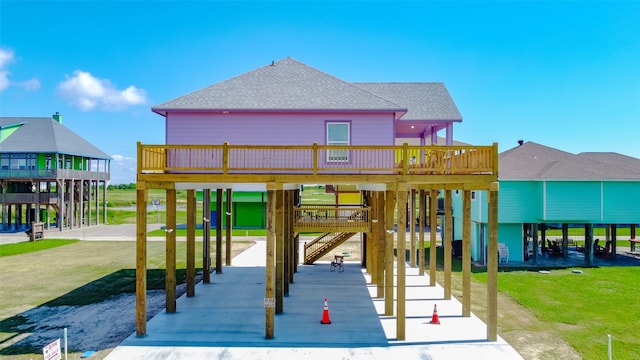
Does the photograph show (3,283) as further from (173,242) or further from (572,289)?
(572,289)

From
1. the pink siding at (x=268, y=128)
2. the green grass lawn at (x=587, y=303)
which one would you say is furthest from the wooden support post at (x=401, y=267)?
the green grass lawn at (x=587, y=303)

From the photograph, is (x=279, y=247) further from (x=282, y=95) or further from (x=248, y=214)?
(x=248, y=214)

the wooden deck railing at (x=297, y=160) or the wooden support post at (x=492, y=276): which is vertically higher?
the wooden deck railing at (x=297, y=160)

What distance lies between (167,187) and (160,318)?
4.55 meters

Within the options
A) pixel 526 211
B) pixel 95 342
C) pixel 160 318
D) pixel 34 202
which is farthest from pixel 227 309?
pixel 34 202

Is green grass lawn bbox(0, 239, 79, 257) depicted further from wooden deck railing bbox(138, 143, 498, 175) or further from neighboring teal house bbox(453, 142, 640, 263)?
neighboring teal house bbox(453, 142, 640, 263)

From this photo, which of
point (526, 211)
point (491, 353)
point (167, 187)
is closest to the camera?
point (491, 353)

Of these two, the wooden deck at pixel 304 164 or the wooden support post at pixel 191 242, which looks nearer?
the wooden deck at pixel 304 164

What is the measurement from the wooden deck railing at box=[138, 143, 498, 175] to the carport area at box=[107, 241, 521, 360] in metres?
5.03

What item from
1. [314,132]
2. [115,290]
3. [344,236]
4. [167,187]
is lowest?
[115,290]

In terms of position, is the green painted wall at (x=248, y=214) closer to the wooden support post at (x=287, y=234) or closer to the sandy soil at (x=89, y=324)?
the wooden support post at (x=287, y=234)

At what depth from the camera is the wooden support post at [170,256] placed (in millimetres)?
14477

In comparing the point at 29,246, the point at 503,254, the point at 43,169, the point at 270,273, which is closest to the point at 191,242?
the point at 270,273

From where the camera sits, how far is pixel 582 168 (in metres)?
24.8
